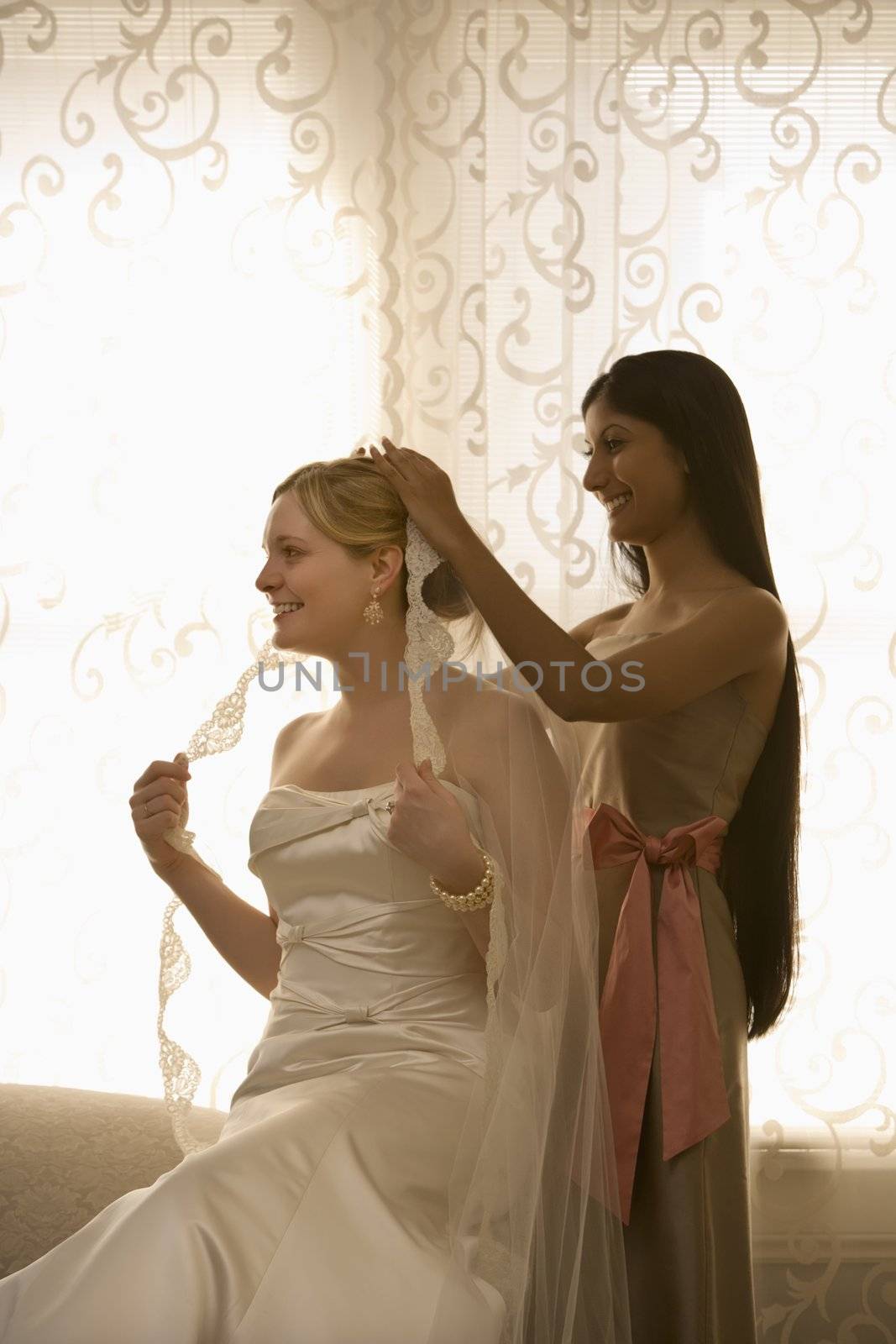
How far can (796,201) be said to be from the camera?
2473 millimetres

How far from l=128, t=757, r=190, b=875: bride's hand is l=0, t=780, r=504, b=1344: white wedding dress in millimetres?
125

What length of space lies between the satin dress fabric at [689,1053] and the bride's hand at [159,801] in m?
0.61

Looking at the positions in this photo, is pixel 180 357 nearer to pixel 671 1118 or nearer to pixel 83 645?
pixel 83 645

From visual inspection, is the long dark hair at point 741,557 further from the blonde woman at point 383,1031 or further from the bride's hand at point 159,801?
the bride's hand at point 159,801

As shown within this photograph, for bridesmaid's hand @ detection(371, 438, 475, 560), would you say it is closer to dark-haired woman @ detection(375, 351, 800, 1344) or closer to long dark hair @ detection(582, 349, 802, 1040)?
dark-haired woman @ detection(375, 351, 800, 1344)

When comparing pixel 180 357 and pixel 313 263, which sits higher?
pixel 313 263

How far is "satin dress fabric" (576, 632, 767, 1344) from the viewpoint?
162cm

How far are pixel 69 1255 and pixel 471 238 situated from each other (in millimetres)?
1891

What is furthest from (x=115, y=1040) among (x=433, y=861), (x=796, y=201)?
(x=796, y=201)

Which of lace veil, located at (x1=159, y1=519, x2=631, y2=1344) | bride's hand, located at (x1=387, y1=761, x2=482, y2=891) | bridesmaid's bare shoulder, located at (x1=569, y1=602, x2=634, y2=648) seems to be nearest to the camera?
lace veil, located at (x1=159, y1=519, x2=631, y2=1344)

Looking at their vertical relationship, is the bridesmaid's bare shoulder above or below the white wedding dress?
above

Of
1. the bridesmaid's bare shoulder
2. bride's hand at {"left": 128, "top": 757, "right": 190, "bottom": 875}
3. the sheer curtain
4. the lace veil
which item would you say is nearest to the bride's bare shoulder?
the lace veil

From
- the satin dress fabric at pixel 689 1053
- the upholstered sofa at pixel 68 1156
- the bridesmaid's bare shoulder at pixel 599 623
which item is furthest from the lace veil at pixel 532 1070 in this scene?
the upholstered sofa at pixel 68 1156

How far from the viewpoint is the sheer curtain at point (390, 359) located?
2.43 m
